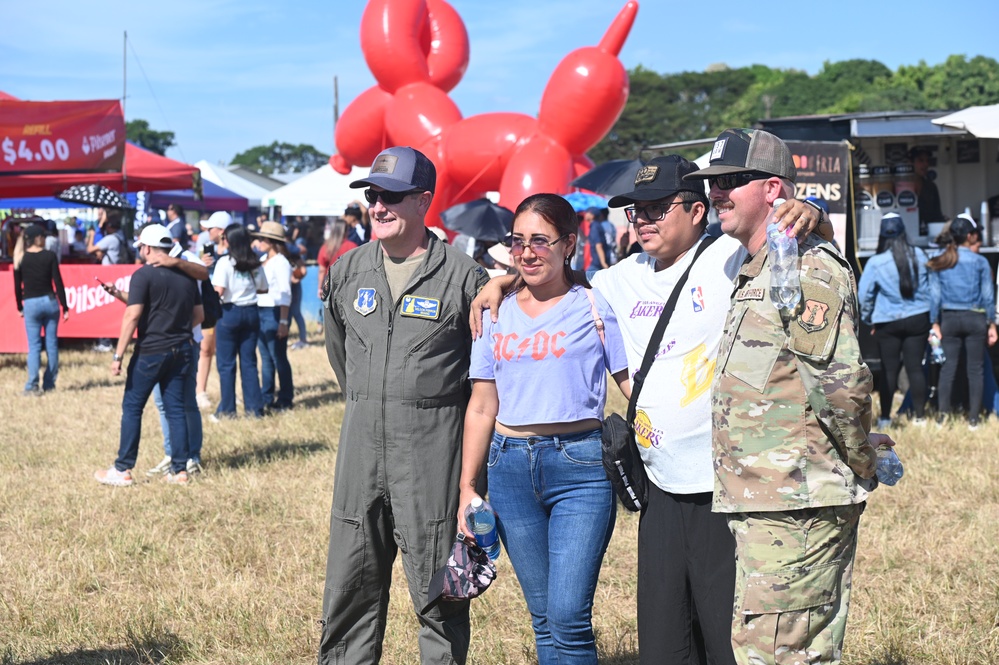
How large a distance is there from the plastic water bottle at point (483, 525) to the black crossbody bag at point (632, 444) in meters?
0.47

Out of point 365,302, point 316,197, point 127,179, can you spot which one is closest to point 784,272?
point 365,302

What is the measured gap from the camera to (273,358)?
11016mm

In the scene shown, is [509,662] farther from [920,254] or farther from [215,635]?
[920,254]

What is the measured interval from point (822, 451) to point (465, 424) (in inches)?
57.0

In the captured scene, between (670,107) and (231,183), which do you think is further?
(670,107)

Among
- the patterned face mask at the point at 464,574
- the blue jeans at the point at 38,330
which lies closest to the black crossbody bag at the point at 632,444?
the patterned face mask at the point at 464,574

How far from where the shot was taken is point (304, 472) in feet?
26.6

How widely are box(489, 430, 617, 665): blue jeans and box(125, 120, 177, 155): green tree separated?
101m

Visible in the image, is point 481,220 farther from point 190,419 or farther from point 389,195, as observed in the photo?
point 389,195

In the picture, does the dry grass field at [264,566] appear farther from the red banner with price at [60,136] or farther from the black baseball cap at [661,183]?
the red banner with price at [60,136]

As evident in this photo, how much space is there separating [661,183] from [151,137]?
10478 cm

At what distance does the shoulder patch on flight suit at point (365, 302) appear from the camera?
3842mm

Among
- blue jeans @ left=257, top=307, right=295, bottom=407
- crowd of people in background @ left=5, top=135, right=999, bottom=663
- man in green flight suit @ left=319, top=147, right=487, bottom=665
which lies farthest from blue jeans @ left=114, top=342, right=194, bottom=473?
man in green flight suit @ left=319, top=147, right=487, bottom=665

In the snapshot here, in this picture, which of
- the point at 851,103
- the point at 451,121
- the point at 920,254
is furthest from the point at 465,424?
the point at 851,103
